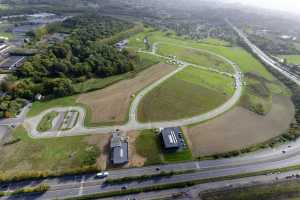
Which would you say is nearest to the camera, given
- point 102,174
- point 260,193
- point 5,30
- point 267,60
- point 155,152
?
point 260,193

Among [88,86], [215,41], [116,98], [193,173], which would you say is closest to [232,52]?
[215,41]

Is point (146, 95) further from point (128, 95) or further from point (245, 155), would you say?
point (245, 155)

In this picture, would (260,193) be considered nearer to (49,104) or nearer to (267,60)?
(49,104)

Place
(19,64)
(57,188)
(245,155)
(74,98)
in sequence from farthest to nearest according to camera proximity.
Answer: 1. (19,64)
2. (74,98)
3. (245,155)
4. (57,188)

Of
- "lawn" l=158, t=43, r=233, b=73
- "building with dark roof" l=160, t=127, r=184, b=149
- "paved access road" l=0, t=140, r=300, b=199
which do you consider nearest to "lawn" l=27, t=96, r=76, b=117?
"paved access road" l=0, t=140, r=300, b=199

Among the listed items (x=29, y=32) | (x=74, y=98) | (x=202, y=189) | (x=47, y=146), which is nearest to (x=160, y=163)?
(x=202, y=189)

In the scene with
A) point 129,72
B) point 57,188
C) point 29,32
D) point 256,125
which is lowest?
point 57,188

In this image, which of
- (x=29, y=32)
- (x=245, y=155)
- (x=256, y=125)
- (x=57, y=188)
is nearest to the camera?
(x=57, y=188)
